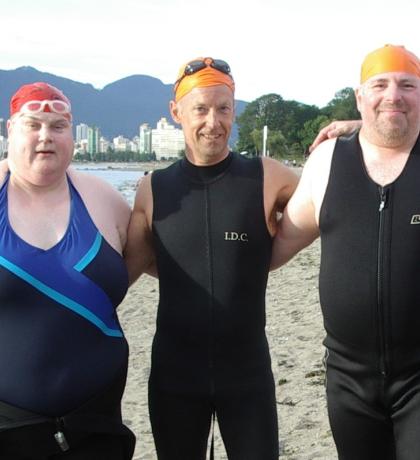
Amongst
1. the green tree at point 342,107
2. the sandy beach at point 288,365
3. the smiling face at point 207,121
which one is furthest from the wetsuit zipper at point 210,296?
the green tree at point 342,107

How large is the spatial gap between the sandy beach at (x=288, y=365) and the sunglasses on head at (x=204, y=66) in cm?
A: 295

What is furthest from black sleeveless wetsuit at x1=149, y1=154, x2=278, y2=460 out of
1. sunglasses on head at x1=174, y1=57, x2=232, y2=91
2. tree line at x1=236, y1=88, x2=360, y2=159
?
tree line at x1=236, y1=88, x2=360, y2=159

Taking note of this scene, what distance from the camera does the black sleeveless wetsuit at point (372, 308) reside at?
2.86 meters

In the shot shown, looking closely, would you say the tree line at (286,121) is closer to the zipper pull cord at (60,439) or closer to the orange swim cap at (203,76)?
the orange swim cap at (203,76)

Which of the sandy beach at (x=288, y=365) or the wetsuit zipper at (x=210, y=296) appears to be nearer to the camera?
the wetsuit zipper at (x=210, y=296)

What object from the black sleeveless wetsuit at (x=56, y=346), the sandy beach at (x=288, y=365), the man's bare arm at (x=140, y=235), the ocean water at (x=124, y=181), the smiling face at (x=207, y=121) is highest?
the ocean water at (x=124, y=181)

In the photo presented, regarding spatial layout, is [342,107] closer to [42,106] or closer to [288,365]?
[288,365]

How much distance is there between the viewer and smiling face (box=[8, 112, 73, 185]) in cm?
282

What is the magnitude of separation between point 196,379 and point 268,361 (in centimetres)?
42

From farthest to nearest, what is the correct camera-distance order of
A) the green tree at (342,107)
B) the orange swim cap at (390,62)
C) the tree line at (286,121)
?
the tree line at (286,121) < the green tree at (342,107) < the orange swim cap at (390,62)

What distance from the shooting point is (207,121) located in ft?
10.7

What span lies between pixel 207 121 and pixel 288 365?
4.08 m

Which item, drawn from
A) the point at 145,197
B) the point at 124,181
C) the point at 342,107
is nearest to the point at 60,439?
the point at 145,197

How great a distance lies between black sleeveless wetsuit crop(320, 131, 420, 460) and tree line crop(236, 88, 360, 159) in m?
74.1
